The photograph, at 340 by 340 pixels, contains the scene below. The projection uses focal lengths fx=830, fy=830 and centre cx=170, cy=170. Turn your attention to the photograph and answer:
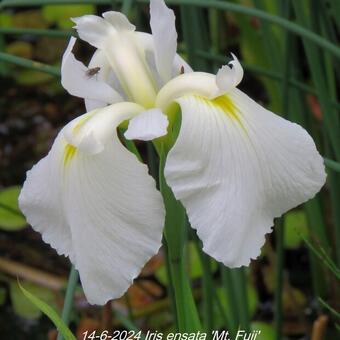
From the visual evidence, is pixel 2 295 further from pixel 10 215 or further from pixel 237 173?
pixel 237 173

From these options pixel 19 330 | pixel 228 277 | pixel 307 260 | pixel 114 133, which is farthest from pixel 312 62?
pixel 19 330

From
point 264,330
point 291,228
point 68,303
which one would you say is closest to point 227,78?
point 68,303

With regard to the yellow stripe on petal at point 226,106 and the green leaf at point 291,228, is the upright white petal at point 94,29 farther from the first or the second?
the green leaf at point 291,228

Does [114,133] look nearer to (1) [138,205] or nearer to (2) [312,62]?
(1) [138,205]

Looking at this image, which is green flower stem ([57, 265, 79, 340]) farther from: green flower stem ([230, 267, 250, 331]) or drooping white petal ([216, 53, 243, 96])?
green flower stem ([230, 267, 250, 331])

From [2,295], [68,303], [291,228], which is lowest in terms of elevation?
[2,295]

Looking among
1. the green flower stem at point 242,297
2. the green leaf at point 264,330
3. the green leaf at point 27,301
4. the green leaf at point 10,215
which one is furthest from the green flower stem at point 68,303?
the green leaf at point 10,215
